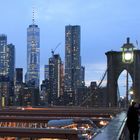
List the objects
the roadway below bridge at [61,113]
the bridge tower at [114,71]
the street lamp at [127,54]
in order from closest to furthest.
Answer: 1. the street lamp at [127,54]
2. the roadway below bridge at [61,113]
3. the bridge tower at [114,71]

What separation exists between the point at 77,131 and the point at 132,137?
216 inches

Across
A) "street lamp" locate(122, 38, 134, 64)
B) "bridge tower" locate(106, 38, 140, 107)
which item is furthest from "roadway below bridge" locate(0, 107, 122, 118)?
"bridge tower" locate(106, 38, 140, 107)

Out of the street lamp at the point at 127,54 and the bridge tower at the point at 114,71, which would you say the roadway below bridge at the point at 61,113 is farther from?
the bridge tower at the point at 114,71

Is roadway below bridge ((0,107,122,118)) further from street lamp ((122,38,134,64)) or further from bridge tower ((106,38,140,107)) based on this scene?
bridge tower ((106,38,140,107))

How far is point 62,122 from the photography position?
1627 cm

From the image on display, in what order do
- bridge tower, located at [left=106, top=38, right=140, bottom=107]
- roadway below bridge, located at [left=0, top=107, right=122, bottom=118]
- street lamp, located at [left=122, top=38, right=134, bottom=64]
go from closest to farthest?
street lamp, located at [left=122, top=38, right=134, bottom=64] → roadway below bridge, located at [left=0, top=107, right=122, bottom=118] → bridge tower, located at [left=106, top=38, right=140, bottom=107]

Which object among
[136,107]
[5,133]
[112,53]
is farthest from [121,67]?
[5,133]

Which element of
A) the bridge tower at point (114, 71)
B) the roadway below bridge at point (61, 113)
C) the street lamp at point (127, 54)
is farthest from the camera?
the bridge tower at point (114, 71)

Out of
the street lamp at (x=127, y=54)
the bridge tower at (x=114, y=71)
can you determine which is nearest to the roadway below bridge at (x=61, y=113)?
the street lamp at (x=127, y=54)

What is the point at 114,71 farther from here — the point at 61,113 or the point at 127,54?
the point at 127,54

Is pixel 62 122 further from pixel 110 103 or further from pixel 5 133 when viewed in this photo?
pixel 110 103

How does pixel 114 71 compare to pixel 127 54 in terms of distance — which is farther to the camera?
pixel 114 71

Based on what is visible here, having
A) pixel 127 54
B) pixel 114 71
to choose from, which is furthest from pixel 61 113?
pixel 114 71

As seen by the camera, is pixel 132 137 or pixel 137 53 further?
pixel 137 53
